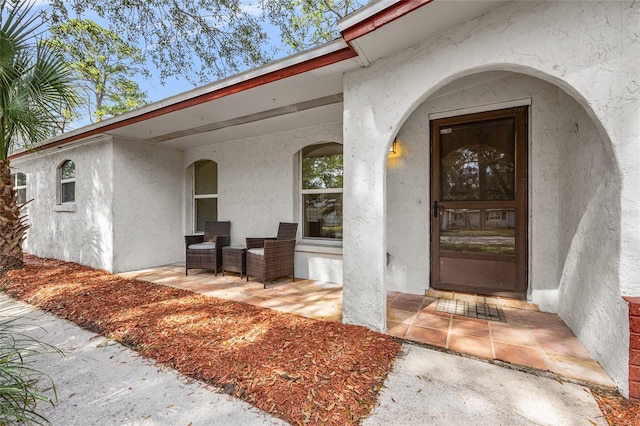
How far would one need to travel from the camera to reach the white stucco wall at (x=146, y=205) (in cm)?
522

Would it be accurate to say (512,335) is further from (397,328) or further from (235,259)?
(235,259)

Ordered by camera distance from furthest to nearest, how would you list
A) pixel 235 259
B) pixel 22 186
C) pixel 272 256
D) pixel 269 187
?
pixel 22 186
pixel 269 187
pixel 235 259
pixel 272 256

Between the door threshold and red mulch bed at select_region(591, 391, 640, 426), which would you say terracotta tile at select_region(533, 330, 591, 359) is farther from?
the door threshold

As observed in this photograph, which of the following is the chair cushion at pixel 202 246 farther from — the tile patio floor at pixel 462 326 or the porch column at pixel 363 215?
the porch column at pixel 363 215

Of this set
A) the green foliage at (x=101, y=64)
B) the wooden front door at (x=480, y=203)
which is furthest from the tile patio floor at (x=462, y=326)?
the green foliage at (x=101, y=64)

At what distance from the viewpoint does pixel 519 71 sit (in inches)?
80.7

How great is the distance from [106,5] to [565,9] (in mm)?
6066

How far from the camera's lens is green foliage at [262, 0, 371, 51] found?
592 cm

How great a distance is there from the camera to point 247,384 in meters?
1.82

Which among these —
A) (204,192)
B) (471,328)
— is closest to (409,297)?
(471,328)

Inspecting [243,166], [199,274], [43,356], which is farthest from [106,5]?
[43,356]

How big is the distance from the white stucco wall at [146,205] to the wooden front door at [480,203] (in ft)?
18.1

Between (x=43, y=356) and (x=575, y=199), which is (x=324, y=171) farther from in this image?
(x=43, y=356)

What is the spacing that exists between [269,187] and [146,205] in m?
2.78
